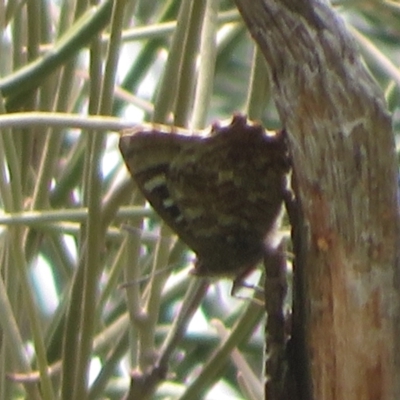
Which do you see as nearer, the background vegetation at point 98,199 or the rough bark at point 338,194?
the rough bark at point 338,194

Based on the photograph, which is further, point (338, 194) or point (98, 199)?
point (98, 199)

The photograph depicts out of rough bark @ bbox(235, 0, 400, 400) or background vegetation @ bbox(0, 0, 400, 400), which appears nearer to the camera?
rough bark @ bbox(235, 0, 400, 400)
